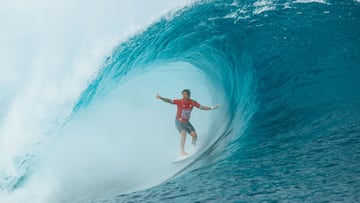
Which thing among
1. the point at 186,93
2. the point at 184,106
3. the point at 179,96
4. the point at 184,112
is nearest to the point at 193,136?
the point at 184,112

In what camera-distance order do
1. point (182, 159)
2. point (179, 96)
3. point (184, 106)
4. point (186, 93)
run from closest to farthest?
point (182, 159), point (186, 93), point (184, 106), point (179, 96)

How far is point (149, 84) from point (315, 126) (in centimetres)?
716

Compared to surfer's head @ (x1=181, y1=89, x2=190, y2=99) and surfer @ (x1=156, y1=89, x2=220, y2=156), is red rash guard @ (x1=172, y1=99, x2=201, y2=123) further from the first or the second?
surfer's head @ (x1=181, y1=89, x2=190, y2=99)

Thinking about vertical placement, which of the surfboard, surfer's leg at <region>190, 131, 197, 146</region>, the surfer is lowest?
the surfboard

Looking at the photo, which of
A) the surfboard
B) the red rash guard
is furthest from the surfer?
the surfboard

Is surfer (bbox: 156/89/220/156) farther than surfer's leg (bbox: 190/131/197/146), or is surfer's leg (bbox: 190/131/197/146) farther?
surfer's leg (bbox: 190/131/197/146)

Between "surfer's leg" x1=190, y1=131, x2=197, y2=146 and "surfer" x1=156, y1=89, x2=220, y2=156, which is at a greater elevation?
"surfer" x1=156, y1=89, x2=220, y2=156

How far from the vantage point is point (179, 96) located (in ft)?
46.6

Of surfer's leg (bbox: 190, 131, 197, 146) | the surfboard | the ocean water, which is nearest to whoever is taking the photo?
the ocean water

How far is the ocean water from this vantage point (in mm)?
7289

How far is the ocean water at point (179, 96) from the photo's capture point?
729 centimetres

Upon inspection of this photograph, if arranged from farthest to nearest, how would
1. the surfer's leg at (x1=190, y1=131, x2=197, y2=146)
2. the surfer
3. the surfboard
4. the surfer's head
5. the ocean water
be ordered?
the surfer's leg at (x1=190, y1=131, x2=197, y2=146), the surfer, the surfer's head, the surfboard, the ocean water

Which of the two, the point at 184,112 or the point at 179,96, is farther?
the point at 179,96

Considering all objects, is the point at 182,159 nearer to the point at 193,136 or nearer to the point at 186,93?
the point at 193,136
